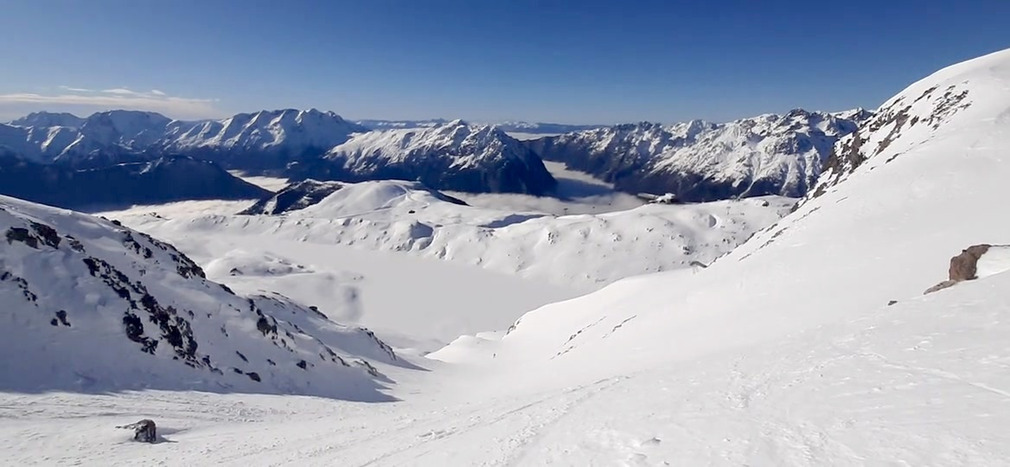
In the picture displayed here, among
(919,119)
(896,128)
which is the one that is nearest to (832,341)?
(919,119)

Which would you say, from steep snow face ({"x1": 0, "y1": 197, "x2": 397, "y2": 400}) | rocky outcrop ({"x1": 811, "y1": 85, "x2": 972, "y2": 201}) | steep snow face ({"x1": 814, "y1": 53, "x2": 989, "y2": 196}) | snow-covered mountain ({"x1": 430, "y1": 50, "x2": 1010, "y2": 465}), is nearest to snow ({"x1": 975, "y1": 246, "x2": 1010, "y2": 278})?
snow-covered mountain ({"x1": 430, "y1": 50, "x2": 1010, "y2": 465})

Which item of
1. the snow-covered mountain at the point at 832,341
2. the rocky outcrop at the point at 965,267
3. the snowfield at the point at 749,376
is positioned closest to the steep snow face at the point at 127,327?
the snowfield at the point at 749,376

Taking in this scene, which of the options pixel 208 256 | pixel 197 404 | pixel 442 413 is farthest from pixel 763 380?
pixel 208 256

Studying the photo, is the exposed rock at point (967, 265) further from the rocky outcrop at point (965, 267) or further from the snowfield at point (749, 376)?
the snowfield at point (749, 376)

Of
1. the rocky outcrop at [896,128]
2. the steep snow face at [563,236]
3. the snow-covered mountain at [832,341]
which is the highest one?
the rocky outcrop at [896,128]

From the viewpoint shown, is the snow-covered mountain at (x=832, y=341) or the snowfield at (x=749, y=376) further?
the snowfield at (x=749, y=376)
